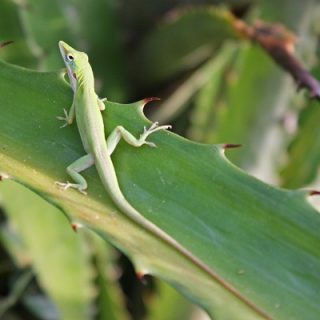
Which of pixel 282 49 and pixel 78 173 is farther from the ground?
pixel 282 49

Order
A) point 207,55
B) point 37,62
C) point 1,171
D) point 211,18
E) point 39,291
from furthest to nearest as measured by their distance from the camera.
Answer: point 207,55 → point 39,291 → point 211,18 → point 37,62 → point 1,171

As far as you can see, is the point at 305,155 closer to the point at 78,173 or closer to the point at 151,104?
the point at 151,104

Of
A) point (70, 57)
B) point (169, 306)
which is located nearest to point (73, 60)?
point (70, 57)

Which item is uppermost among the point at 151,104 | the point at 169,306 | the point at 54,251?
the point at 151,104

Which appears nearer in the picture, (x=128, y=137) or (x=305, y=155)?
(x=128, y=137)

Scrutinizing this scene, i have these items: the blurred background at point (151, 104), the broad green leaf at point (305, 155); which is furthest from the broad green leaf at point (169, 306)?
the broad green leaf at point (305, 155)

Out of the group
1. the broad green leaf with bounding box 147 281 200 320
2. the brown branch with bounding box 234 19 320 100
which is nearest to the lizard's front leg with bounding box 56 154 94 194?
the brown branch with bounding box 234 19 320 100

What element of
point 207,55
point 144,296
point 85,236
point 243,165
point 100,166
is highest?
point 100,166

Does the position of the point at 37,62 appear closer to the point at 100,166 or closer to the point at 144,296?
the point at 100,166

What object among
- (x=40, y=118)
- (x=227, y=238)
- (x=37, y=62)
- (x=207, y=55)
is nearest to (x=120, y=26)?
(x=207, y=55)
